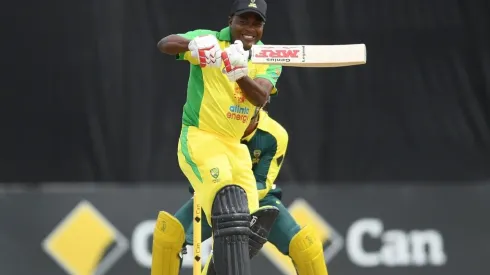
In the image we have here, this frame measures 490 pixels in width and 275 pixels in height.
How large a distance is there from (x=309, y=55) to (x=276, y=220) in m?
1.05

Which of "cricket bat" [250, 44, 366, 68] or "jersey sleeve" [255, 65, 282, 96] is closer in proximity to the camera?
"cricket bat" [250, 44, 366, 68]

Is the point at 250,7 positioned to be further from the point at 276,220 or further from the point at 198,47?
the point at 276,220

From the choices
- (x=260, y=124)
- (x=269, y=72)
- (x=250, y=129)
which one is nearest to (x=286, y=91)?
(x=260, y=124)

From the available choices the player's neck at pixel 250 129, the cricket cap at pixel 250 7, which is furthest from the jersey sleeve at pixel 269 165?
the cricket cap at pixel 250 7

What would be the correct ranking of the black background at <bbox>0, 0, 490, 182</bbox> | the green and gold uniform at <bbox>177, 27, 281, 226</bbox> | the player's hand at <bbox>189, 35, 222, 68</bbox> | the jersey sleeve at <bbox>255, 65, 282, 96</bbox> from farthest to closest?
the black background at <bbox>0, 0, 490, 182</bbox>
the jersey sleeve at <bbox>255, 65, 282, 96</bbox>
the green and gold uniform at <bbox>177, 27, 281, 226</bbox>
the player's hand at <bbox>189, 35, 222, 68</bbox>

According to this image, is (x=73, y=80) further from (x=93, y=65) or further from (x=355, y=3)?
(x=355, y=3)

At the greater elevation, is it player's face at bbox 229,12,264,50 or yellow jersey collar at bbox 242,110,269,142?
player's face at bbox 229,12,264,50

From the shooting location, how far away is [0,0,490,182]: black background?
6.34m

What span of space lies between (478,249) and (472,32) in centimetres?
135

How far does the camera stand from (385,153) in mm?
6477

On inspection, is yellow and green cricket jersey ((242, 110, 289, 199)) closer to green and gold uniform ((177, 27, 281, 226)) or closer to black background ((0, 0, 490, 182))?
green and gold uniform ((177, 27, 281, 226))

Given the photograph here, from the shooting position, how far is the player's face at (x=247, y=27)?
4777 mm

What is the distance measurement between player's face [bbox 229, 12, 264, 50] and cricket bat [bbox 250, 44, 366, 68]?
1.10 feet

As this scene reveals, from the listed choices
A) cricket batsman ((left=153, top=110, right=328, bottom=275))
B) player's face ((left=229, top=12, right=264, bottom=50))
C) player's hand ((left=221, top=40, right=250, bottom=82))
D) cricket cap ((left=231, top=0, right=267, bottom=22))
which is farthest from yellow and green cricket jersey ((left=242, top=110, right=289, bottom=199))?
player's hand ((left=221, top=40, right=250, bottom=82))
